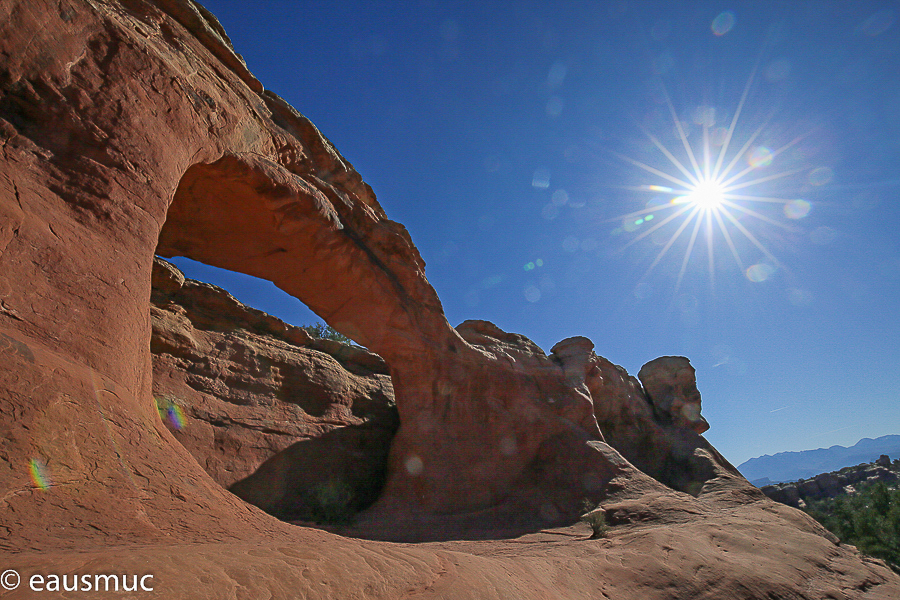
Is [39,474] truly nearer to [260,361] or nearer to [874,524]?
[260,361]

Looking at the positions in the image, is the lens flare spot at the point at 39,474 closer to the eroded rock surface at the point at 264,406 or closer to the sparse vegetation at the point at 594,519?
the eroded rock surface at the point at 264,406

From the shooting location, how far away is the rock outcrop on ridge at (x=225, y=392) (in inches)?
116

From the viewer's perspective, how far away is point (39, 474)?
9.36 ft

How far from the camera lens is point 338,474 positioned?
11.8 metres

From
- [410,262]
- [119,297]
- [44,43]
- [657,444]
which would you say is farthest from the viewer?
[657,444]

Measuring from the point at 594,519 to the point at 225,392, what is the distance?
8.94m

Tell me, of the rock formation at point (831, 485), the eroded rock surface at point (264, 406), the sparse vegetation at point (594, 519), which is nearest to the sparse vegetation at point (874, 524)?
the sparse vegetation at point (594, 519)

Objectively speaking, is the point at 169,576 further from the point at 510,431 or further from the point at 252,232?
the point at 510,431

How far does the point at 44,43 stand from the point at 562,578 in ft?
28.0

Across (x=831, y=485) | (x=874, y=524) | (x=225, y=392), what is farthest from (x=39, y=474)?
(x=831, y=485)

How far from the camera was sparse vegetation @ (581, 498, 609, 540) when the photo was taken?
329 inches

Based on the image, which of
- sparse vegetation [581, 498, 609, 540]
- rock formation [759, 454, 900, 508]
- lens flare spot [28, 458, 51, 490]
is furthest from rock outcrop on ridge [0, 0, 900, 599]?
rock formation [759, 454, 900, 508]

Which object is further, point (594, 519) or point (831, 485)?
point (831, 485)

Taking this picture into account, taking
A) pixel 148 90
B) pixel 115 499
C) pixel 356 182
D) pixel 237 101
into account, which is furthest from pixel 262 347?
pixel 115 499
